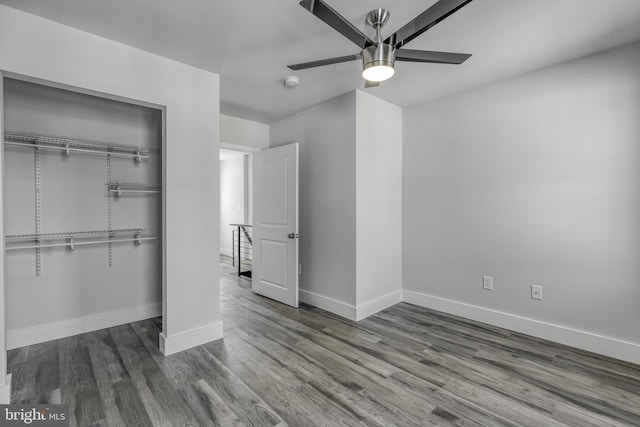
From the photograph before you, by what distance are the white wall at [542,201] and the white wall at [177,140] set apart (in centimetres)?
245

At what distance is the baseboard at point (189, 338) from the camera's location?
2.56 metres

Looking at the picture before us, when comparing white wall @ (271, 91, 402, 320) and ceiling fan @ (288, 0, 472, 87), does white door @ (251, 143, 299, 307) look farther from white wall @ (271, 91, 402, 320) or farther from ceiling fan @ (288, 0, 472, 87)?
ceiling fan @ (288, 0, 472, 87)

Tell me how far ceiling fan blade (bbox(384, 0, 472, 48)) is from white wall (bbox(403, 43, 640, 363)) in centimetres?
191

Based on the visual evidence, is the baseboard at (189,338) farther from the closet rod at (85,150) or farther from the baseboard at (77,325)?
the closet rod at (85,150)

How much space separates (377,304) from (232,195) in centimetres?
504

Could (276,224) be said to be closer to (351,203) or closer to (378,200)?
(351,203)

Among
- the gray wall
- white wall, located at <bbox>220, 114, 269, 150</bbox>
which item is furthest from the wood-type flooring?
white wall, located at <bbox>220, 114, 269, 150</bbox>

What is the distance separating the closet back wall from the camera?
265cm

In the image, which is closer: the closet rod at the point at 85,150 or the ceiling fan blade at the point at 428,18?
the ceiling fan blade at the point at 428,18

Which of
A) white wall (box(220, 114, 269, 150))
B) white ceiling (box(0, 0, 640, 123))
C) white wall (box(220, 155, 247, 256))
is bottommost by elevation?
white wall (box(220, 155, 247, 256))

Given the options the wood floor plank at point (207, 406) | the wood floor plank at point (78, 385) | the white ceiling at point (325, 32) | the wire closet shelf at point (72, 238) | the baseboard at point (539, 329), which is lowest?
the wood floor plank at point (207, 406)

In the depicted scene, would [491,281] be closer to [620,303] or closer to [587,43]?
[620,303]

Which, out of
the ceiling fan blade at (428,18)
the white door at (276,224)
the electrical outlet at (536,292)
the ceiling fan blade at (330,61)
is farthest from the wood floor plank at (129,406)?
the electrical outlet at (536,292)

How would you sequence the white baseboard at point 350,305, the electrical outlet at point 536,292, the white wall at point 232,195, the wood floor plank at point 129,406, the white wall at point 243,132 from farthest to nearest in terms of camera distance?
the white wall at point 232,195
the white wall at point 243,132
the white baseboard at point 350,305
the electrical outlet at point 536,292
the wood floor plank at point 129,406
